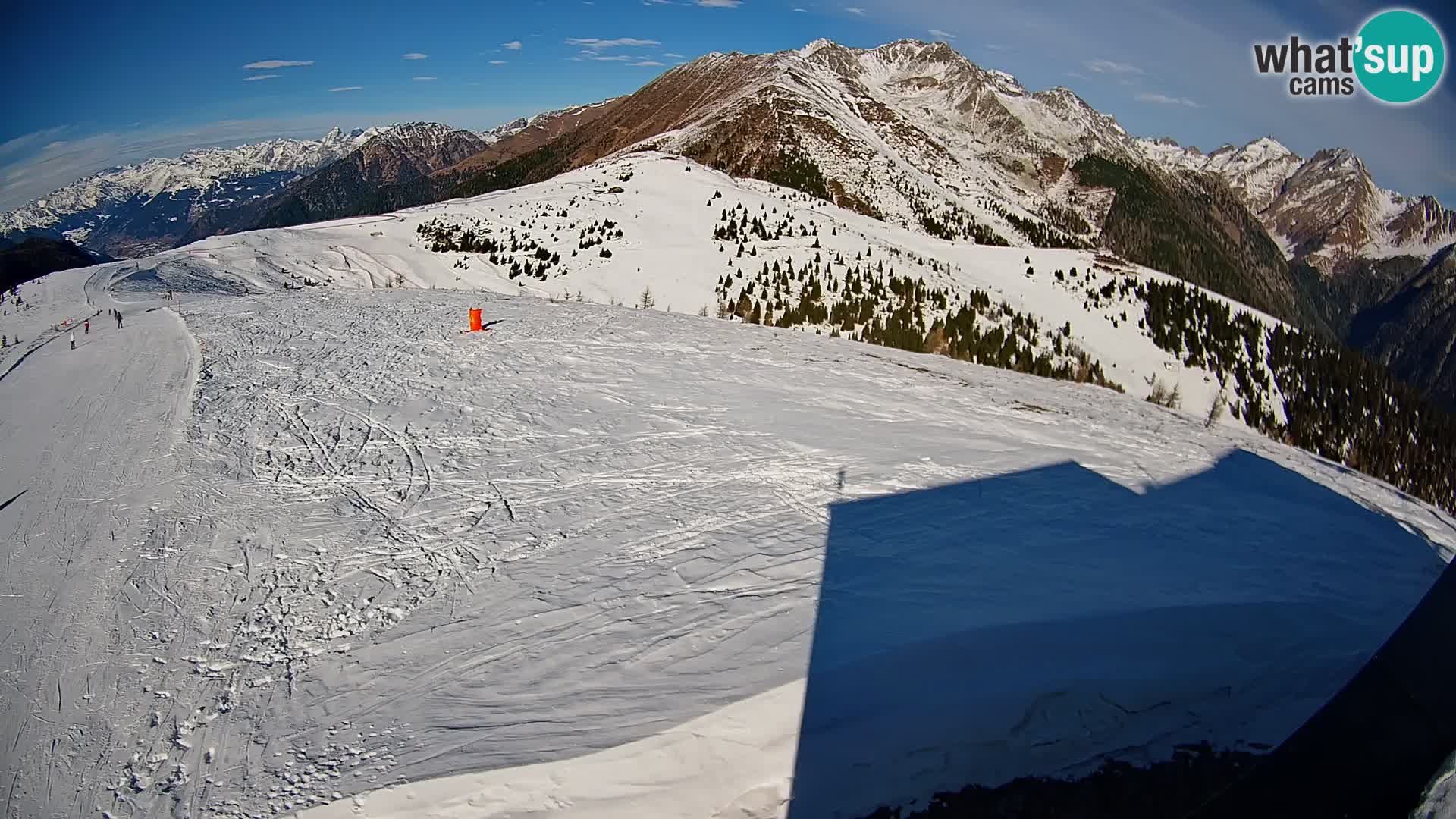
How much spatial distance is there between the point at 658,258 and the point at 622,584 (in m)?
23.5

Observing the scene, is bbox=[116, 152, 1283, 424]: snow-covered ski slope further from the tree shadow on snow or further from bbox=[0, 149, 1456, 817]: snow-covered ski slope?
the tree shadow on snow

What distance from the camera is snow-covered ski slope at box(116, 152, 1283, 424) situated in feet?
81.7

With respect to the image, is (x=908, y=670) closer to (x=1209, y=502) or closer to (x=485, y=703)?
(x=485, y=703)

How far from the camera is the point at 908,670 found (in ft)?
17.3

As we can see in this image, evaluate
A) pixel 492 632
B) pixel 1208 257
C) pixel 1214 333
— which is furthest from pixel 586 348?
pixel 1208 257

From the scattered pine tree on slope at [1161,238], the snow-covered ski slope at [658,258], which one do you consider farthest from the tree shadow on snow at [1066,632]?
the scattered pine tree on slope at [1161,238]

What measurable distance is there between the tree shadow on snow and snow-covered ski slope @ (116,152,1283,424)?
653 inches

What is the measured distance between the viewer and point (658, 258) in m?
28.5

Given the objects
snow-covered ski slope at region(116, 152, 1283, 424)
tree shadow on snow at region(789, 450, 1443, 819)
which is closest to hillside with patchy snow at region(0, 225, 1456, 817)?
tree shadow on snow at region(789, 450, 1443, 819)

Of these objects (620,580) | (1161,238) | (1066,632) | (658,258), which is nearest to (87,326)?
(620,580)

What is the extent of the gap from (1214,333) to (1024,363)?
1305cm

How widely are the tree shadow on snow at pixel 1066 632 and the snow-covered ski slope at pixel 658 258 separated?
16.6 meters

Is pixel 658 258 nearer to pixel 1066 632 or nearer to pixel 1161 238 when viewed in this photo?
pixel 1066 632

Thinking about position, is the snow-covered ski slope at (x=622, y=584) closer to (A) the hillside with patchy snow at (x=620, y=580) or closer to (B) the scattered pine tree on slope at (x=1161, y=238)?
(A) the hillside with patchy snow at (x=620, y=580)
